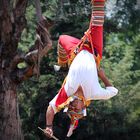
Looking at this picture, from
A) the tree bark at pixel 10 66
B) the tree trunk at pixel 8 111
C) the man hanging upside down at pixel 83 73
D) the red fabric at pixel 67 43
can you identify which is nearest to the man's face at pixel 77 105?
the man hanging upside down at pixel 83 73

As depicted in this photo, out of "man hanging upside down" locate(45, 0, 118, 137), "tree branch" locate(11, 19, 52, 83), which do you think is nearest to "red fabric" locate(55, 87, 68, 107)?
"man hanging upside down" locate(45, 0, 118, 137)

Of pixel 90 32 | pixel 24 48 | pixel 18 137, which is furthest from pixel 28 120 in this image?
pixel 90 32

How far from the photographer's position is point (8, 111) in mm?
10148

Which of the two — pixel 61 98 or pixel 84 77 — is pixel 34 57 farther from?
pixel 84 77

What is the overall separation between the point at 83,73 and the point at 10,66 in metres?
5.50

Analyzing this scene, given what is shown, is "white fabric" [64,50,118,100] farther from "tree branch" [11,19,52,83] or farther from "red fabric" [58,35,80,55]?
"tree branch" [11,19,52,83]

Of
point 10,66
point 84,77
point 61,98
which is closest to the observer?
point 84,77

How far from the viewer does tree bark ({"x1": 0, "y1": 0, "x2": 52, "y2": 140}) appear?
9745 millimetres

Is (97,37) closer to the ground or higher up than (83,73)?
higher up

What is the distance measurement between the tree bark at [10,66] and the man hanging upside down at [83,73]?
15.4 feet

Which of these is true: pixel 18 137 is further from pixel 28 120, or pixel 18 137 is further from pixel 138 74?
pixel 138 74

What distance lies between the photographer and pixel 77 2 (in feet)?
37.3

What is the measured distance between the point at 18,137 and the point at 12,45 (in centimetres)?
140

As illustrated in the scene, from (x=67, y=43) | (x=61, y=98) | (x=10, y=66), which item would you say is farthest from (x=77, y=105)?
(x=10, y=66)
